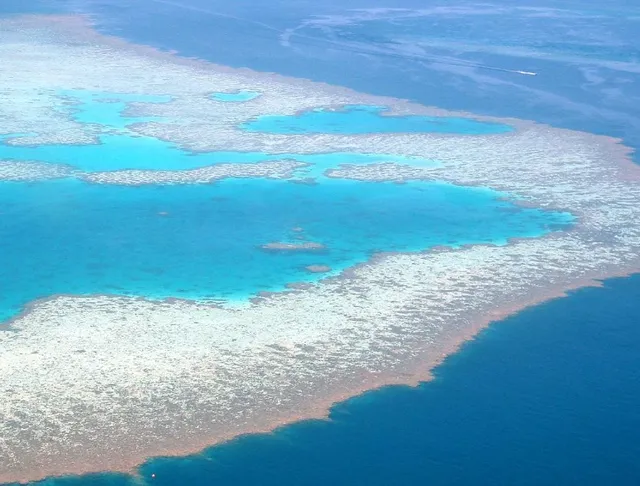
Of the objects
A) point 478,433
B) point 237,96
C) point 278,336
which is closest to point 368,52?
point 237,96

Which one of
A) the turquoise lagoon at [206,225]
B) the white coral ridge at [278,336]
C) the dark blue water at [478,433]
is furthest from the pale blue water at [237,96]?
the dark blue water at [478,433]

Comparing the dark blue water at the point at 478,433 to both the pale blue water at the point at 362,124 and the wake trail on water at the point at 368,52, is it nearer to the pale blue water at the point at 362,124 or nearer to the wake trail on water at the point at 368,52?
the pale blue water at the point at 362,124

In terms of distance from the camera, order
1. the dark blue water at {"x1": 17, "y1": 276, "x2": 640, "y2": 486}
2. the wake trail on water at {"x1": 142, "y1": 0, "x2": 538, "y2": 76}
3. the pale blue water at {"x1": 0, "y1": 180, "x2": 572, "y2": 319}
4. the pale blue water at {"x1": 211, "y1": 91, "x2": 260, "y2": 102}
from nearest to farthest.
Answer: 1. the dark blue water at {"x1": 17, "y1": 276, "x2": 640, "y2": 486}
2. the pale blue water at {"x1": 0, "y1": 180, "x2": 572, "y2": 319}
3. the pale blue water at {"x1": 211, "y1": 91, "x2": 260, "y2": 102}
4. the wake trail on water at {"x1": 142, "y1": 0, "x2": 538, "y2": 76}

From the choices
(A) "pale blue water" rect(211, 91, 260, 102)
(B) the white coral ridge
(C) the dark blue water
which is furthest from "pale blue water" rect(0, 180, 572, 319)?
(A) "pale blue water" rect(211, 91, 260, 102)

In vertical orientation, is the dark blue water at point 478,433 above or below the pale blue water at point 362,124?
below

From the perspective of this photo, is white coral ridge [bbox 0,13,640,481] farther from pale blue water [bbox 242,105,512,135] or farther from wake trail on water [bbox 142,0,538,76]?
wake trail on water [bbox 142,0,538,76]

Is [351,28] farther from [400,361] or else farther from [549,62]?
[400,361]
